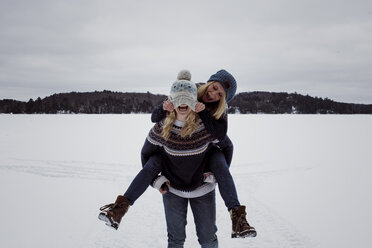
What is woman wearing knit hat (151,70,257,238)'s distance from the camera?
188cm

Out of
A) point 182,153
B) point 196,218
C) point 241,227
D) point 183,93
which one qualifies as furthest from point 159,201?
point 183,93

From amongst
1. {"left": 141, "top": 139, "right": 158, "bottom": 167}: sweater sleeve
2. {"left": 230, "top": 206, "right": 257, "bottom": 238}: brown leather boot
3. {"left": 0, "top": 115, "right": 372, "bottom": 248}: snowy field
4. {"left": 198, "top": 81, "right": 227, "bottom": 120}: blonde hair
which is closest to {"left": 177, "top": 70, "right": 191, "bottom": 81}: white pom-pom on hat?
{"left": 198, "top": 81, "right": 227, "bottom": 120}: blonde hair

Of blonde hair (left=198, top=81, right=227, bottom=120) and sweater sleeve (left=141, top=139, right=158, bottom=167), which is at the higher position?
blonde hair (left=198, top=81, right=227, bottom=120)

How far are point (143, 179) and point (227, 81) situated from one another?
40.6 inches

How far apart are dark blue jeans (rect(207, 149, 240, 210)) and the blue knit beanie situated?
1.58ft

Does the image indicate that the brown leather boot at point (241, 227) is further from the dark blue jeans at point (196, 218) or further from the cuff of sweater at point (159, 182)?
the cuff of sweater at point (159, 182)

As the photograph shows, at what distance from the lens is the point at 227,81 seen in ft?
7.27

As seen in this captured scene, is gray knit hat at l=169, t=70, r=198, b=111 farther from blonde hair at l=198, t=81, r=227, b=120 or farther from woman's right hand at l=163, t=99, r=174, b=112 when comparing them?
blonde hair at l=198, t=81, r=227, b=120

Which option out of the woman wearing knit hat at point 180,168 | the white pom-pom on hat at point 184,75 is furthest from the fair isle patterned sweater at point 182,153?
the white pom-pom on hat at point 184,75

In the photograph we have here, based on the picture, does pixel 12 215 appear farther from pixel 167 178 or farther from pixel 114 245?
pixel 167 178

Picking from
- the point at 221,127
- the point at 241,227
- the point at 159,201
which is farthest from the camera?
the point at 159,201

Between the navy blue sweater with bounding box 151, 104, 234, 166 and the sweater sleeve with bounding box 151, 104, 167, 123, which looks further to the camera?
the sweater sleeve with bounding box 151, 104, 167, 123

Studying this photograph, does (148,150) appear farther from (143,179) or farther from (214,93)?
(214,93)

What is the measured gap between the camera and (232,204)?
1.94 meters
